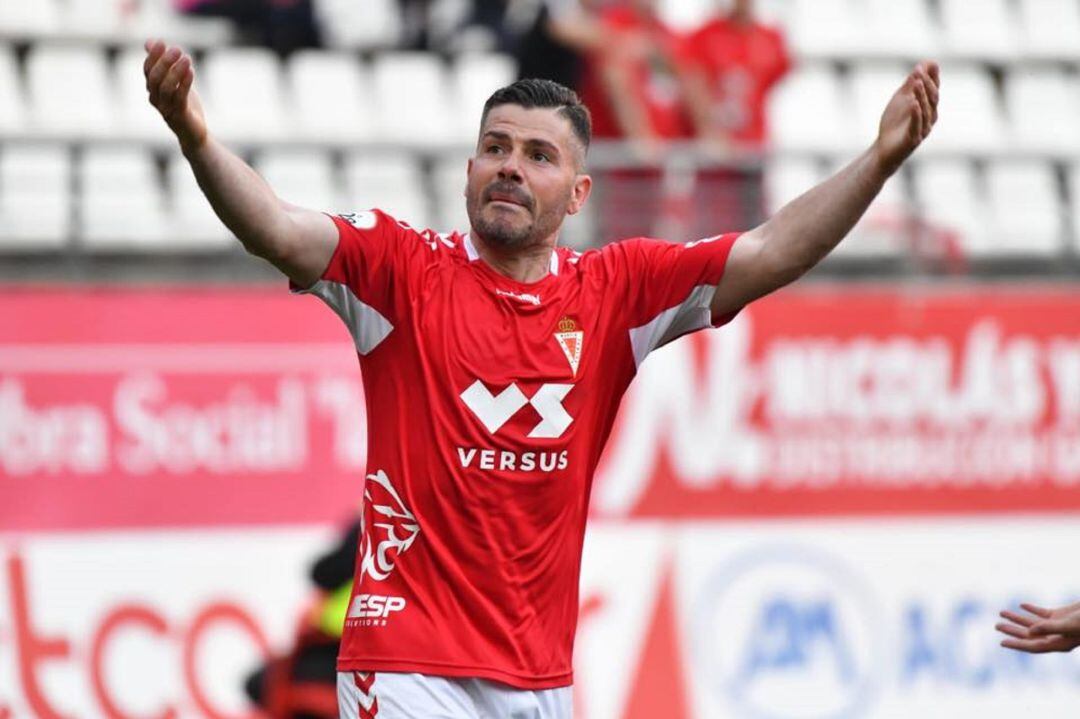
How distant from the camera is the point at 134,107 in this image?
438 inches

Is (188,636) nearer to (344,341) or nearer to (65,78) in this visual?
(344,341)

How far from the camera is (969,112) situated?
1339 centimetres

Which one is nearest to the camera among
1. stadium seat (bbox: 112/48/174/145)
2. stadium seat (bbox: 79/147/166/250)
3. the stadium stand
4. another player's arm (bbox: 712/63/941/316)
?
another player's arm (bbox: 712/63/941/316)

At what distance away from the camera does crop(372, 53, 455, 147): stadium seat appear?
11.6 meters

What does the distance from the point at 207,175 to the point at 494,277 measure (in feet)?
3.03

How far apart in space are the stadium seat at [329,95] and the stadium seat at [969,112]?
3.83 m

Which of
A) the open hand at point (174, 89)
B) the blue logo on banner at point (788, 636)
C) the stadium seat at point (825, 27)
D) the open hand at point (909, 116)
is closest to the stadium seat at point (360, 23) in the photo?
the stadium seat at point (825, 27)

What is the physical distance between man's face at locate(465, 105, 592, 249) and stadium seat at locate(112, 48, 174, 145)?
226 inches

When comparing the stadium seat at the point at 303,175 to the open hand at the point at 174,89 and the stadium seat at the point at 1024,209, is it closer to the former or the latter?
the stadium seat at the point at 1024,209

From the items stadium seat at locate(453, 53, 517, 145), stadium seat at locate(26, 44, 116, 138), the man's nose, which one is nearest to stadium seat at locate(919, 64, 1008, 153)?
stadium seat at locate(453, 53, 517, 145)

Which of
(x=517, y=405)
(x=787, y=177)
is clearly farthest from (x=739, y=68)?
(x=517, y=405)

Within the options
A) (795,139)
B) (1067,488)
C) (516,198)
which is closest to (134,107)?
(795,139)

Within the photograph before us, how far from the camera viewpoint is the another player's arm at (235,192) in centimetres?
A: 487

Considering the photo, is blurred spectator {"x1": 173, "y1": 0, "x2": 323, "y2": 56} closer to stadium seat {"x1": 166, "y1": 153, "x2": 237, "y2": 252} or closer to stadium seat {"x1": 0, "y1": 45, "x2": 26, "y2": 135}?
stadium seat {"x1": 0, "y1": 45, "x2": 26, "y2": 135}
